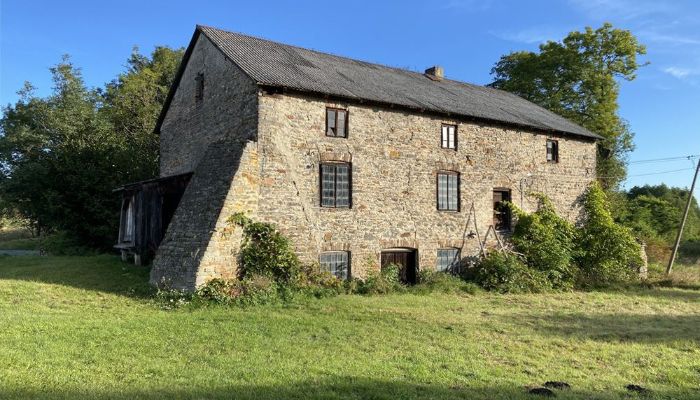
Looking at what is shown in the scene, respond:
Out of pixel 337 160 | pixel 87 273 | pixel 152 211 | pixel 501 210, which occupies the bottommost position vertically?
pixel 87 273

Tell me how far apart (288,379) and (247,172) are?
8138 millimetres

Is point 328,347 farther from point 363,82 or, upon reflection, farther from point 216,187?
point 363,82

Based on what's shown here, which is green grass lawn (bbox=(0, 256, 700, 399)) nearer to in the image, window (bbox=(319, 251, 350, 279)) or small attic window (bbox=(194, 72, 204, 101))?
window (bbox=(319, 251, 350, 279))

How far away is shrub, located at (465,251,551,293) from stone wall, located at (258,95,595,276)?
95 cm

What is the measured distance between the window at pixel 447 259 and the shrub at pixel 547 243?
2845mm

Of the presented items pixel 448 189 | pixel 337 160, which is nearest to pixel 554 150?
pixel 448 189

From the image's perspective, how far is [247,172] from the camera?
14117mm

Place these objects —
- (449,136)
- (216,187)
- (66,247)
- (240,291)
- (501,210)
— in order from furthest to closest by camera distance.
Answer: (66,247), (501,210), (449,136), (216,187), (240,291)

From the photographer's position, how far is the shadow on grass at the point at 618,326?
36.9 feet

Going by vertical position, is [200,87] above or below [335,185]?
above

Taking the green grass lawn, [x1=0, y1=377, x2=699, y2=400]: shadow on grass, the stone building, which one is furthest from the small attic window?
[x1=0, y1=377, x2=699, y2=400]: shadow on grass

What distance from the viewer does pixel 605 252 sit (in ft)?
69.1

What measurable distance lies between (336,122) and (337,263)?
4545mm

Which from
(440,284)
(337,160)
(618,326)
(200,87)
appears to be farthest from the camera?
(200,87)
